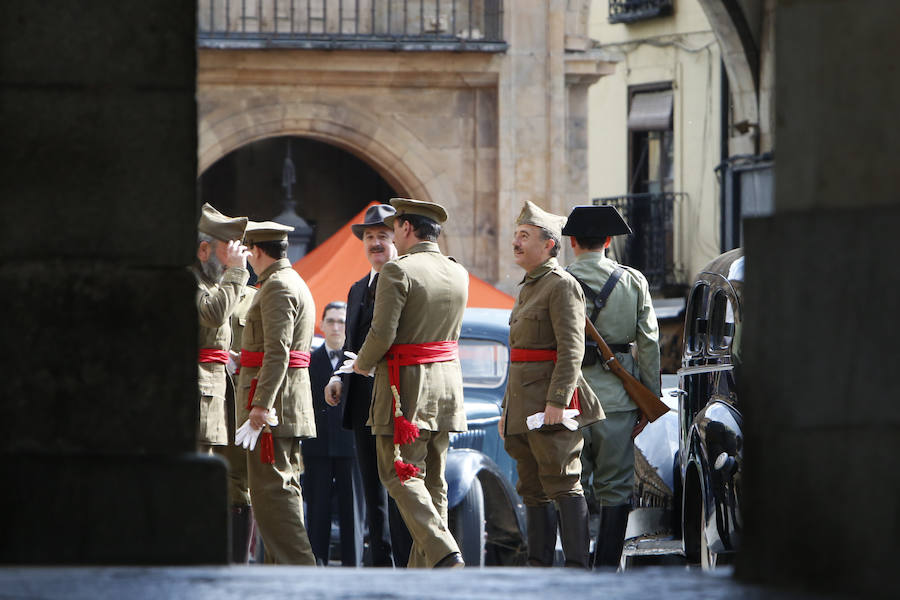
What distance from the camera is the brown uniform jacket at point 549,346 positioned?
7.88m

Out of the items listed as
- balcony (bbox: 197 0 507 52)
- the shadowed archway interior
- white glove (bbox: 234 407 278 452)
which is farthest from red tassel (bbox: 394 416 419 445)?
the shadowed archway interior

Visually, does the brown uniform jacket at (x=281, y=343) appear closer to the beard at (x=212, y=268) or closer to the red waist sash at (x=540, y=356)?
the beard at (x=212, y=268)

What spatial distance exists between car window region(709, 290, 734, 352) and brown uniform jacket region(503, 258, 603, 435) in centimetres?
72

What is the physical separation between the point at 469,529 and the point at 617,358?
151 cm

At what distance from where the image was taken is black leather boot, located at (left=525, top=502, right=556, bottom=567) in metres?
8.13

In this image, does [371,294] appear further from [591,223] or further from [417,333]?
[591,223]

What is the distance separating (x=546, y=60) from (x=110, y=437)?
16191 mm

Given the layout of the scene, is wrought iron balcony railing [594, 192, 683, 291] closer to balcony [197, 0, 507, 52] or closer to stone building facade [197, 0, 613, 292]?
stone building facade [197, 0, 613, 292]

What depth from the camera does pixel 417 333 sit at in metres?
8.02

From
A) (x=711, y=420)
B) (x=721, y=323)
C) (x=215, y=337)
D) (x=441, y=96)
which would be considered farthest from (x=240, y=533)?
(x=441, y=96)

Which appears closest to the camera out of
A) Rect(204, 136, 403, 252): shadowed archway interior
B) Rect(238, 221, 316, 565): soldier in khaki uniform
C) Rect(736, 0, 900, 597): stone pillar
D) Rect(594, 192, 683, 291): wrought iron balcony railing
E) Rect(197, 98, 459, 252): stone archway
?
Rect(736, 0, 900, 597): stone pillar

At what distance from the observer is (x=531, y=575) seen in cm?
371

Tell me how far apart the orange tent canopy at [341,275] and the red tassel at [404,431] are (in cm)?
592

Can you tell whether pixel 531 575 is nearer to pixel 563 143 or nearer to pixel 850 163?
pixel 850 163
